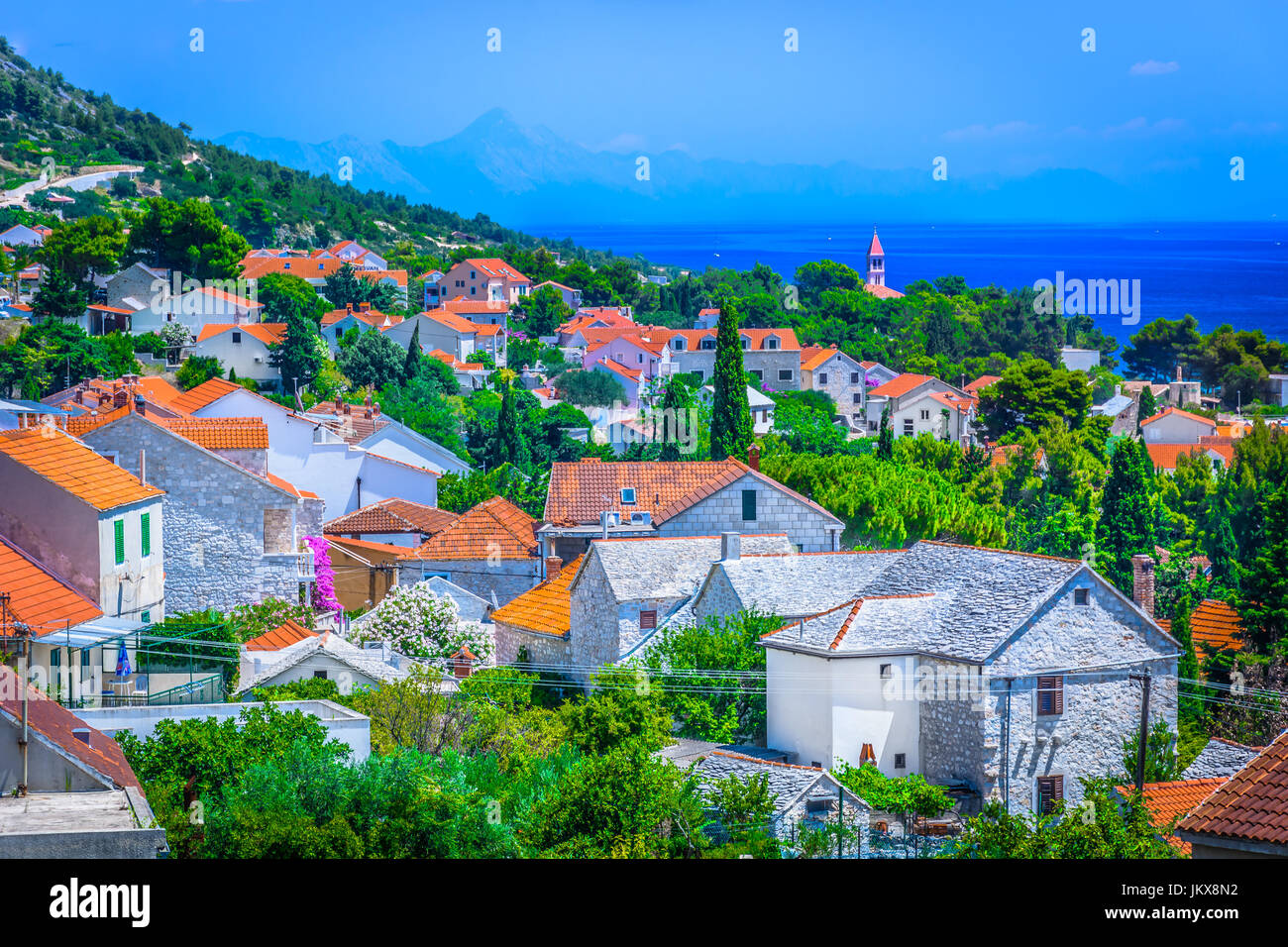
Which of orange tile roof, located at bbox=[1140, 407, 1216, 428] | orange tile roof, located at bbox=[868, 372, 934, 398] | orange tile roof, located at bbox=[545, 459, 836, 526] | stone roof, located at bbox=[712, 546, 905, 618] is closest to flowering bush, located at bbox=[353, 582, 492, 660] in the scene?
orange tile roof, located at bbox=[545, 459, 836, 526]

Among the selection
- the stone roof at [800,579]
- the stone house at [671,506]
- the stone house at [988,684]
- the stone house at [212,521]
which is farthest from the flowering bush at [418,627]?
the stone house at [988,684]

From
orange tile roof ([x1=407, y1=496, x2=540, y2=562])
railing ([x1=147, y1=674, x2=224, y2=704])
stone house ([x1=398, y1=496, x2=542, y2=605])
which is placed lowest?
railing ([x1=147, y1=674, x2=224, y2=704])

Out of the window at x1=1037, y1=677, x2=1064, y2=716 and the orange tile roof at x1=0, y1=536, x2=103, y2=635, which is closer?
the orange tile roof at x1=0, y1=536, x2=103, y2=635

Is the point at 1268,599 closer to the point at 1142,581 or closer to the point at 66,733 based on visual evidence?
the point at 1142,581

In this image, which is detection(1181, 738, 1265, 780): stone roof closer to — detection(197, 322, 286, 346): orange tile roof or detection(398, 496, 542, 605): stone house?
detection(398, 496, 542, 605): stone house

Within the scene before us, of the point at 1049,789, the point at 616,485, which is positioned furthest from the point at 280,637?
the point at 1049,789

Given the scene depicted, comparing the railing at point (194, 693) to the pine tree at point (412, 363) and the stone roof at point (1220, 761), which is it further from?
the pine tree at point (412, 363)
